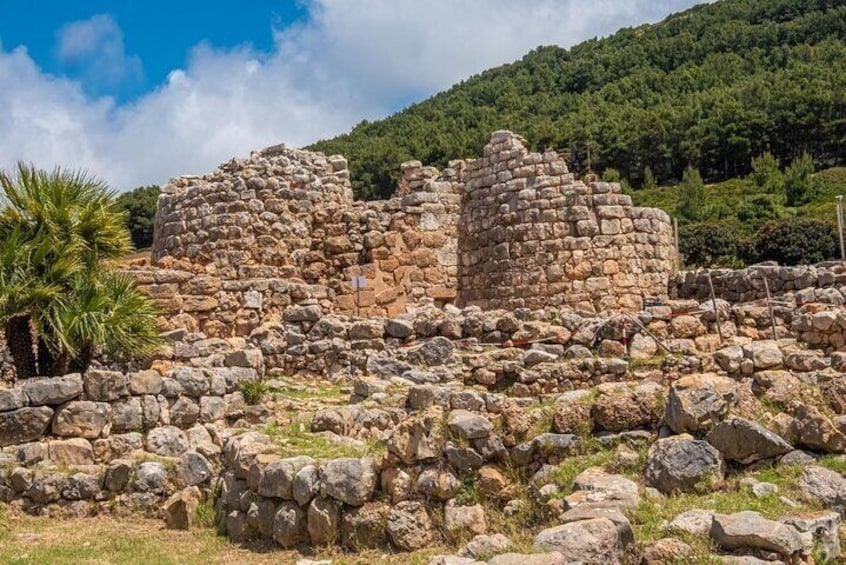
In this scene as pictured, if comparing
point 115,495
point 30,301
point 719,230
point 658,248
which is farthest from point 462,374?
point 719,230

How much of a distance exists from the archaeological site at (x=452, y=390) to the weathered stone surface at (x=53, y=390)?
21 mm

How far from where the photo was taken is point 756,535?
4.48 meters

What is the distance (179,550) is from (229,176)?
10175mm

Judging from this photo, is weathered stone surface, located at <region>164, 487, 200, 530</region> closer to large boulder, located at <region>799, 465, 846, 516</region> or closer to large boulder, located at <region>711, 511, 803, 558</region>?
large boulder, located at <region>711, 511, 803, 558</region>

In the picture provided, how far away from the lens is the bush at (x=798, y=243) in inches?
1244

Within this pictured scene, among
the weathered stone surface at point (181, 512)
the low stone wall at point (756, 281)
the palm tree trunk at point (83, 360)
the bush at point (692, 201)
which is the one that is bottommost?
the weathered stone surface at point (181, 512)

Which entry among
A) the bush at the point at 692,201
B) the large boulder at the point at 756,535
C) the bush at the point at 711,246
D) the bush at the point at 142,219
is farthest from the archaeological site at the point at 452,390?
the bush at the point at 692,201

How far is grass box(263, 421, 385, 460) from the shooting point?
6.99 meters

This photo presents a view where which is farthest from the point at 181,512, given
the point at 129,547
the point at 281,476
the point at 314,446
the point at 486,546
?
the point at 486,546

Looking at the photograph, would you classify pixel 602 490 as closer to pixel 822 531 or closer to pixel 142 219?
pixel 822 531

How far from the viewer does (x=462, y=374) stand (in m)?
10.8

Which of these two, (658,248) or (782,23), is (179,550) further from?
(782,23)

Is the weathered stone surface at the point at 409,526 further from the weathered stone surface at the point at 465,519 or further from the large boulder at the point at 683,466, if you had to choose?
the large boulder at the point at 683,466

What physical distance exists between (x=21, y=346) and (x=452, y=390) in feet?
16.9
